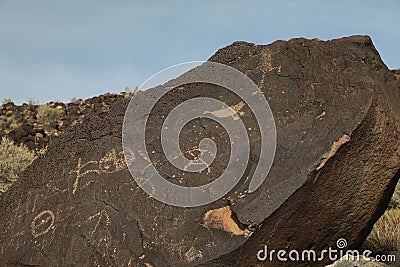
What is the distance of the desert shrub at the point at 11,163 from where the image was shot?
38.6 ft

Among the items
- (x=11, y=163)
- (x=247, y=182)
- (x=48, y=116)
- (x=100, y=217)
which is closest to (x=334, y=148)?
(x=247, y=182)

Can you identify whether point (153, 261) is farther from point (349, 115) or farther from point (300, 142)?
point (349, 115)

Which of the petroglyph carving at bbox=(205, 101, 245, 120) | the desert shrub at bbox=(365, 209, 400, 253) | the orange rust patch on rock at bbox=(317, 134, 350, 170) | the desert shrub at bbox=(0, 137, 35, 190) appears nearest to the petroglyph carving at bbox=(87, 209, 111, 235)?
the petroglyph carving at bbox=(205, 101, 245, 120)

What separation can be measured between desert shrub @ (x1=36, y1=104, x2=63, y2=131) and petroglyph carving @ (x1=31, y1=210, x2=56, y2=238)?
14.2 meters

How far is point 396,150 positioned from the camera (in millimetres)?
5883

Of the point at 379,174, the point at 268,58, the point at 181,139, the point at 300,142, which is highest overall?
the point at 268,58

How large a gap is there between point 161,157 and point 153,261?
973 millimetres

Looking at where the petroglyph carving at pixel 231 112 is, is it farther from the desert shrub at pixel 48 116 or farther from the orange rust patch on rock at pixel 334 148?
the desert shrub at pixel 48 116

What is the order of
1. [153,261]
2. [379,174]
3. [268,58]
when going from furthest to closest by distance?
[268,58] < [379,174] < [153,261]

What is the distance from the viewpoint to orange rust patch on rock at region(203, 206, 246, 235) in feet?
17.4

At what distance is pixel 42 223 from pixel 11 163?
6651 mm

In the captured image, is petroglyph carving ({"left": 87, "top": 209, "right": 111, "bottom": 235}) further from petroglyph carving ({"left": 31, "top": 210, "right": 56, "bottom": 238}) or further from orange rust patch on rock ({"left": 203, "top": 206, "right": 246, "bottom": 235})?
orange rust patch on rock ({"left": 203, "top": 206, "right": 246, "bottom": 235})

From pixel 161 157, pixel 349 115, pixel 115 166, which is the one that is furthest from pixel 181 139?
pixel 349 115

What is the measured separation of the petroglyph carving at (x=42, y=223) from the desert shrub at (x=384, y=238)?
3615 mm
